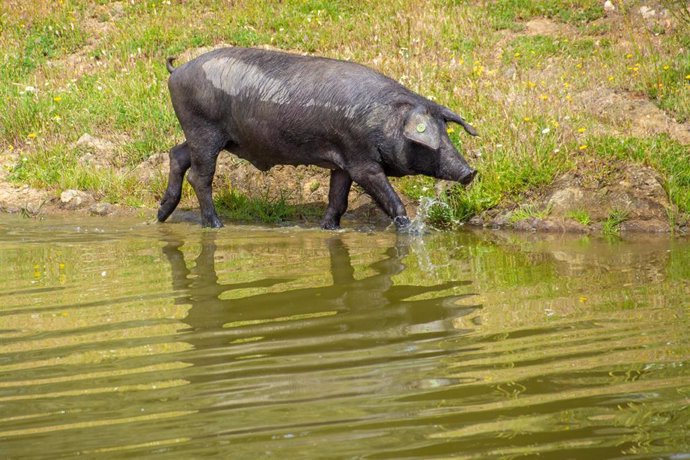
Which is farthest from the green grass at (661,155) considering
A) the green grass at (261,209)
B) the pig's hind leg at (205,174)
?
the pig's hind leg at (205,174)

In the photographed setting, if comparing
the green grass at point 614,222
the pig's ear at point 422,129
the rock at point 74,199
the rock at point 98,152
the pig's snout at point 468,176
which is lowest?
the green grass at point 614,222

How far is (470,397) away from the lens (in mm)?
3818

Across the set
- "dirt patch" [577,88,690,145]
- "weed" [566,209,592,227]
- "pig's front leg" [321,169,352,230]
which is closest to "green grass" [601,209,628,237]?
"weed" [566,209,592,227]

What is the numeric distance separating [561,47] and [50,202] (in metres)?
5.50

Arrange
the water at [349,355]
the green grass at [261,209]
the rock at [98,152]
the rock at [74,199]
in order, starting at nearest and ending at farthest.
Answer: the water at [349,355] → the green grass at [261,209] → the rock at [74,199] → the rock at [98,152]

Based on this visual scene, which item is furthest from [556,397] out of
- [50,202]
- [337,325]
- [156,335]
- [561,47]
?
[561,47]

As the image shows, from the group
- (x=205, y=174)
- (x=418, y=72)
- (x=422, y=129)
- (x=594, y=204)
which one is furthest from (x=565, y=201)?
(x=205, y=174)

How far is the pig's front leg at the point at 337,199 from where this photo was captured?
9.27m

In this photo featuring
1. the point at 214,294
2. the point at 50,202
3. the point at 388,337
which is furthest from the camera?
the point at 50,202

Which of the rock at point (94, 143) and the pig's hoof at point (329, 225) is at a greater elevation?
the rock at point (94, 143)

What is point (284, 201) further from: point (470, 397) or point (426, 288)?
point (470, 397)

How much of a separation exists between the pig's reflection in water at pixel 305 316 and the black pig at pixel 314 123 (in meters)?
2.19

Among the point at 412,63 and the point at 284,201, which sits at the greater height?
the point at 412,63

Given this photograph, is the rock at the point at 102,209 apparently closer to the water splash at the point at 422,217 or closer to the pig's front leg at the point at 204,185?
the pig's front leg at the point at 204,185
